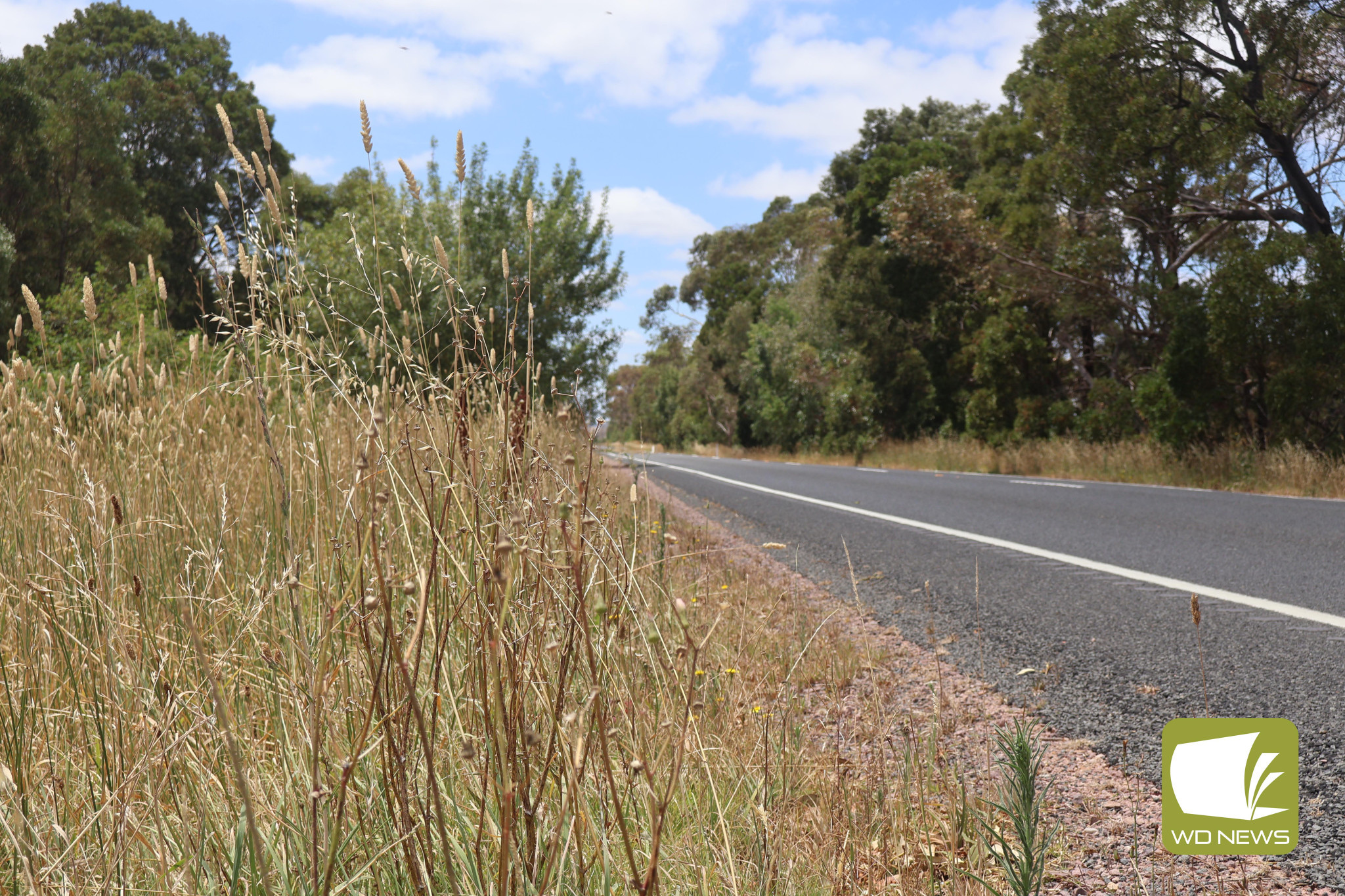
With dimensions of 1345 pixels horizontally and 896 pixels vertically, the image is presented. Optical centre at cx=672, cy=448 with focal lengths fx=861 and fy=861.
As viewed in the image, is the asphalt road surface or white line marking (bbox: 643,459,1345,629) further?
white line marking (bbox: 643,459,1345,629)

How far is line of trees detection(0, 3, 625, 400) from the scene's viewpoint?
661 centimetres

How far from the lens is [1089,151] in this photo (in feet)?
43.4

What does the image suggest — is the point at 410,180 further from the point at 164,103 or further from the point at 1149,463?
the point at 164,103

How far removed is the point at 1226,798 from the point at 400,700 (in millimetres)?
1649

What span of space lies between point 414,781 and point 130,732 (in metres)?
0.75

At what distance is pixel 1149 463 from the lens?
42.4 ft

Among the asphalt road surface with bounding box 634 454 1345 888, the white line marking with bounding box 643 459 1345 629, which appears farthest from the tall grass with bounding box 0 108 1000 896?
the white line marking with bounding box 643 459 1345 629

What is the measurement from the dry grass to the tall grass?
1022 cm

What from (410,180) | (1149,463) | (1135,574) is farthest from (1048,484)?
(410,180)

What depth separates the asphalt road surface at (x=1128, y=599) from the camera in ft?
8.45

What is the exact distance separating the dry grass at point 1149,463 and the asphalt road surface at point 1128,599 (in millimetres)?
1488

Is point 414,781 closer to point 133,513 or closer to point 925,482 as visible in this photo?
point 133,513

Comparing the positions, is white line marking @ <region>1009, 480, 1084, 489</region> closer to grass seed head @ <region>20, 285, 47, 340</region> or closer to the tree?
grass seed head @ <region>20, 285, 47, 340</region>

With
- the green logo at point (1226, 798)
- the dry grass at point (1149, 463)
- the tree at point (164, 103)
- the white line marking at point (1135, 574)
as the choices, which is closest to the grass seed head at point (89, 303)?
the white line marking at point (1135, 574)
